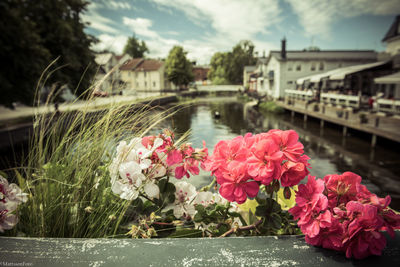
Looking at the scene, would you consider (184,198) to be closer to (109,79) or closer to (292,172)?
(292,172)

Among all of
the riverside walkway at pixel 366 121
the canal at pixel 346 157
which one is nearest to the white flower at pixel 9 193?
the canal at pixel 346 157

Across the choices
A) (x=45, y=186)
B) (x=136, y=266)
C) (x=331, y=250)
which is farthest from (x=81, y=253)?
(x=331, y=250)

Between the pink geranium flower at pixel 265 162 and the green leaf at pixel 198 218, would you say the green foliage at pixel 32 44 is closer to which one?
the green leaf at pixel 198 218

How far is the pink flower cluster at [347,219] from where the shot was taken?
0.73 metres

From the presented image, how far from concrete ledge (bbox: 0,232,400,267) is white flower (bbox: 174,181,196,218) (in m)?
0.38

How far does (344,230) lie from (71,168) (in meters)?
1.31

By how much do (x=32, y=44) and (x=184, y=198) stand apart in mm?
12390

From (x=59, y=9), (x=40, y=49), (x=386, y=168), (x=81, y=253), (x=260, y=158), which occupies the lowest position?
(x=386, y=168)

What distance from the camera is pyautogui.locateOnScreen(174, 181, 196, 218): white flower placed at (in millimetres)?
1214

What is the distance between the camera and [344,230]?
76 centimetres

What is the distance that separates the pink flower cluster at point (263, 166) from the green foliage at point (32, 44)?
26.2 ft

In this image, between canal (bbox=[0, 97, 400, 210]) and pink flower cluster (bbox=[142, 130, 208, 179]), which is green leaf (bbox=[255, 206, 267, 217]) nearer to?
pink flower cluster (bbox=[142, 130, 208, 179])

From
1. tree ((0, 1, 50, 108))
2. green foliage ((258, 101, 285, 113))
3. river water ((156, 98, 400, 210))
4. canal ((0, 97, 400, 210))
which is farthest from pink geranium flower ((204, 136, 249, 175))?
green foliage ((258, 101, 285, 113))

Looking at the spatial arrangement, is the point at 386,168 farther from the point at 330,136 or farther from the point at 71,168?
the point at 71,168
